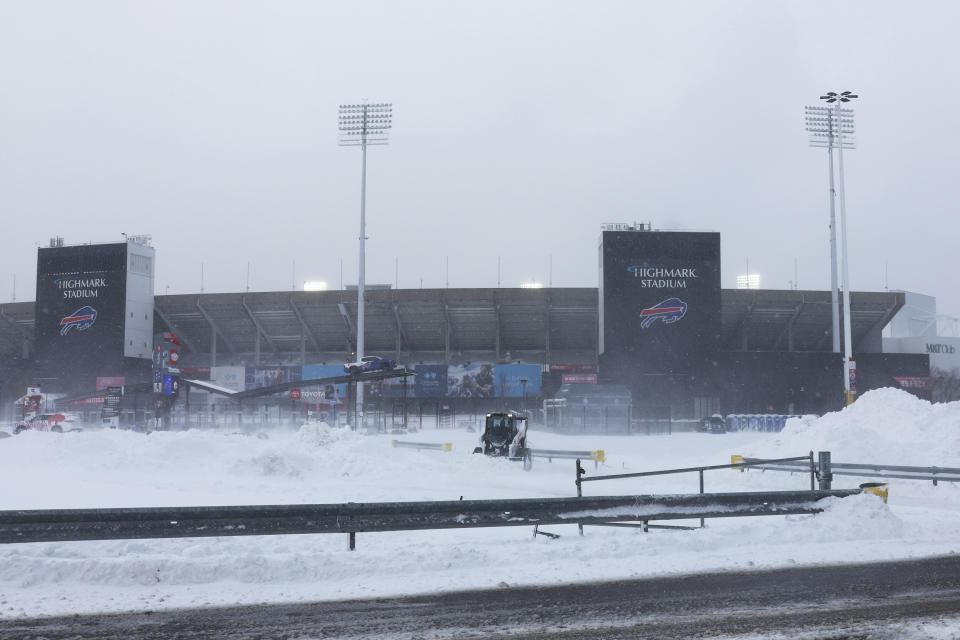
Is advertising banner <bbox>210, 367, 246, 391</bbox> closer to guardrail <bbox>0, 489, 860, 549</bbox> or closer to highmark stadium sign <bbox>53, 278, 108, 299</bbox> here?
highmark stadium sign <bbox>53, 278, 108, 299</bbox>

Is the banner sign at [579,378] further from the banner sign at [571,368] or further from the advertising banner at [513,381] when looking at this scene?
the banner sign at [571,368]

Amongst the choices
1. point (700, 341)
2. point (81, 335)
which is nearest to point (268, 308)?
point (81, 335)

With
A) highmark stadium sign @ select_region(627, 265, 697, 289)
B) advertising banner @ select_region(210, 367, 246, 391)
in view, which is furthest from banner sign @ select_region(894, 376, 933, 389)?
advertising banner @ select_region(210, 367, 246, 391)

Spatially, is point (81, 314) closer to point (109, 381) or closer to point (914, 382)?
point (109, 381)

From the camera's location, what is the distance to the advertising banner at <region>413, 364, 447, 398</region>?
222ft

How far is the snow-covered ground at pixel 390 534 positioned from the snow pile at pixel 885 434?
0.20 ft

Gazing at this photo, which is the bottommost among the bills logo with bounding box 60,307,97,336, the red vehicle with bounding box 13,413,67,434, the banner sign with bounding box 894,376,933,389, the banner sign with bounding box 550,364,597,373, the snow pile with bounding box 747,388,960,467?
the red vehicle with bounding box 13,413,67,434

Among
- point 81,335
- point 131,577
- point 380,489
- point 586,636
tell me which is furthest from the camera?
point 81,335

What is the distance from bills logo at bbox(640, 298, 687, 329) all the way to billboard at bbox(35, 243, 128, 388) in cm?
4859

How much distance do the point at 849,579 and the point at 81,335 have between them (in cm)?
7590

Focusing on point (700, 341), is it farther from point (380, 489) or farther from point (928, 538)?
point (928, 538)

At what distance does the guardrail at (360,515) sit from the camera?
868cm

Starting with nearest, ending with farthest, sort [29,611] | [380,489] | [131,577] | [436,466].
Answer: [29,611] → [131,577] → [380,489] → [436,466]

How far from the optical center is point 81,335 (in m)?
71.4
